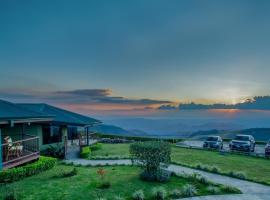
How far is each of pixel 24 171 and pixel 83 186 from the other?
3.92 meters

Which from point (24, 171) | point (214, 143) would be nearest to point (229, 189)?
point (24, 171)

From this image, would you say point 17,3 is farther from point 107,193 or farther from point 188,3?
point 107,193

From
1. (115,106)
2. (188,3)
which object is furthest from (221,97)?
(115,106)

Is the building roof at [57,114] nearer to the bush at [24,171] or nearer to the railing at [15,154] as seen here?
the railing at [15,154]

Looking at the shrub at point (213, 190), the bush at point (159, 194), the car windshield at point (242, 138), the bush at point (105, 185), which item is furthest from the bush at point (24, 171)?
the car windshield at point (242, 138)

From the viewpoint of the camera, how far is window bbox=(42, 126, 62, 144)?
889 inches

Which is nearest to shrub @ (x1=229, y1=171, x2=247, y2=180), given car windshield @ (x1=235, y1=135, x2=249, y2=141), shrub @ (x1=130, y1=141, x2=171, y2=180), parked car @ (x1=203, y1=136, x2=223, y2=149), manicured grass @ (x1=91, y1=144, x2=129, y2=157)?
shrub @ (x1=130, y1=141, x2=171, y2=180)

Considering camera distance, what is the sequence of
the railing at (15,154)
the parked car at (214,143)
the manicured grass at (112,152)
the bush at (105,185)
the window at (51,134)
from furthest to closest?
1. the parked car at (214,143)
2. the manicured grass at (112,152)
3. the window at (51,134)
4. the railing at (15,154)
5. the bush at (105,185)

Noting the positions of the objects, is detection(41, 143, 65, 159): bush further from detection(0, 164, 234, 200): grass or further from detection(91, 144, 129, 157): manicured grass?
detection(0, 164, 234, 200): grass

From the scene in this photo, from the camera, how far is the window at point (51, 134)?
22584mm

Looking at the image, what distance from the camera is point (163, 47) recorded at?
21.5 metres

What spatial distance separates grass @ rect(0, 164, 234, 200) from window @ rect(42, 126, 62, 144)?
9520mm

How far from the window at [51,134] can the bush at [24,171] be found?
7.31 m

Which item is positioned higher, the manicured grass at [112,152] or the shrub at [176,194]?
the shrub at [176,194]
